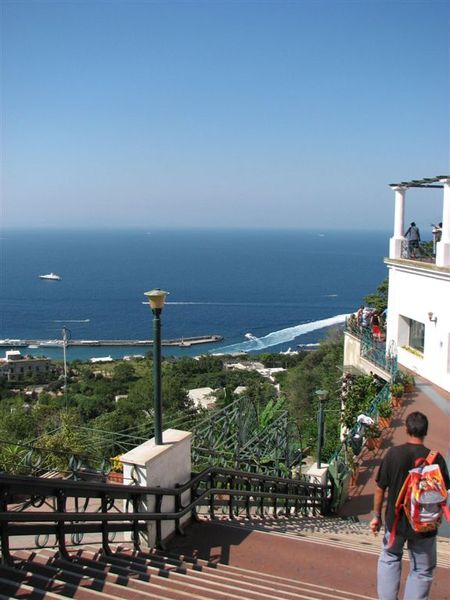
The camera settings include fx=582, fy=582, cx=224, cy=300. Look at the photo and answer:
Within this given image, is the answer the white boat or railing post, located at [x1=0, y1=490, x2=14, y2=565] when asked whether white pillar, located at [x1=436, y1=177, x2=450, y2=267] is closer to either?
railing post, located at [x1=0, y1=490, x2=14, y2=565]

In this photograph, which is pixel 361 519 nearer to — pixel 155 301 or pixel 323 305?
pixel 155 301

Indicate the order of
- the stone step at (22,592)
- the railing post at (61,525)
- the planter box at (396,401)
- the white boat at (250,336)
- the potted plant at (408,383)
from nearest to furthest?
1. the stone step at (22,592)
2. the railing post at (61,525)
3. the planter box at (396,401)
4. the potted plant at (408,383)
5. the white boat at (250,336)

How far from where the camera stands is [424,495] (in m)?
3.85

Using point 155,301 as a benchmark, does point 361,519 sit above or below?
below

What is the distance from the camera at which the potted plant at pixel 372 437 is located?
40.3 feet

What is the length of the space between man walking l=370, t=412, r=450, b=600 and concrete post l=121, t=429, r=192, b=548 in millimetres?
2234

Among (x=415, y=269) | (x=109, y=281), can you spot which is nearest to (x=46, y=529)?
(x=415, y=269)

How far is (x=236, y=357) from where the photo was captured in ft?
238

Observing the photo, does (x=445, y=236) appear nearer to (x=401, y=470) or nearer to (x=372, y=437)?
(x=372, y=437)

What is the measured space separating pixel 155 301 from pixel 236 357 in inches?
2638

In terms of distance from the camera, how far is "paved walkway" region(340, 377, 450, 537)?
10304 mm

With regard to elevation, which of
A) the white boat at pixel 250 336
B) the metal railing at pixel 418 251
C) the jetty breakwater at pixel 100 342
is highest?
the metal railing at pixel 418 251

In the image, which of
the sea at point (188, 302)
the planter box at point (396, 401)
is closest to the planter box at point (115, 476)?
the planter box at point (396, 401)

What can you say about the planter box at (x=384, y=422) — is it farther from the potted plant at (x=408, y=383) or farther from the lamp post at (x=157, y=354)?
the lamp post at (x=157, y=354)
